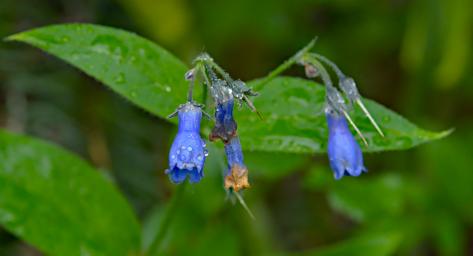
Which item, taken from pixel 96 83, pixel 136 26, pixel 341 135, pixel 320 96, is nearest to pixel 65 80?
pixel 96 83

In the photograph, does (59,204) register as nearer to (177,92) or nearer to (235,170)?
(177,92)

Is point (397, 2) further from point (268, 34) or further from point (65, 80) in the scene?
point (65, 80)

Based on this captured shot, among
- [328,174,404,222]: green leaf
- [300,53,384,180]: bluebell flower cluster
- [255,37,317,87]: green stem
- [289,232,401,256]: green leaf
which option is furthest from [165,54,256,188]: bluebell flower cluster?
[328,174,404,222]: green leaf

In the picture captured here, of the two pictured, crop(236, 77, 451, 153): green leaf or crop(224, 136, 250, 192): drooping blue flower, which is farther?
crop(236, 77, 451, 153): green leaf

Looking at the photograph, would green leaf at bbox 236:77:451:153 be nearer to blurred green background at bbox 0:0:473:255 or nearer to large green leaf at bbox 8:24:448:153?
large green leaf at bbox 8:24:448:153

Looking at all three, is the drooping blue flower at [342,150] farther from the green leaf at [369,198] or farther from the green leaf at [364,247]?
the green leaf at [369,198]

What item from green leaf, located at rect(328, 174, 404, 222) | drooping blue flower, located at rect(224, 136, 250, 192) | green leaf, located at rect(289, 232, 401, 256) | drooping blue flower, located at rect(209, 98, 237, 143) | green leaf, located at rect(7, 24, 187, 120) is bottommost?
green leaf, located at rect(289, 232, 401, 256)

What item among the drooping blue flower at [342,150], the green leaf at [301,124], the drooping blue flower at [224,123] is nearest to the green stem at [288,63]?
the green leaf at [301,124]
